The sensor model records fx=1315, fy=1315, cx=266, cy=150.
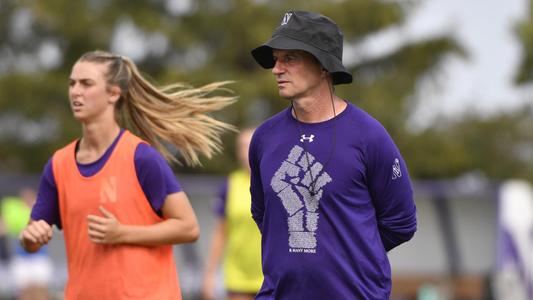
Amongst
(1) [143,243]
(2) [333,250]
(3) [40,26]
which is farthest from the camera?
(3) [40,26]

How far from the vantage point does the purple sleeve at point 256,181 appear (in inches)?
256

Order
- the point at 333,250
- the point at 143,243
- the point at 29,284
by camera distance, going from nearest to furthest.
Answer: the point at 333,250 < the point at 143,243 < the point at 29,284

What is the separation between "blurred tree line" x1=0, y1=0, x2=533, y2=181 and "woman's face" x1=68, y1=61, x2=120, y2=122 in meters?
25.1

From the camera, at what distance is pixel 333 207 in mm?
6090

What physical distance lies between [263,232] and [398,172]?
0.72 metres

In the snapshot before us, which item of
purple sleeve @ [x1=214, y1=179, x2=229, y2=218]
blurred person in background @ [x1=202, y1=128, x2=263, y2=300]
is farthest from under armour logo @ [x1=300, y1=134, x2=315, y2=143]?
purple sleeve @ [x1=214, y1=179, x2=229, y2=218]

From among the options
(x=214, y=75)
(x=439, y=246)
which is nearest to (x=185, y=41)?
(x=214, y=75)

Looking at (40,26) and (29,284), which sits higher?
(40,26)

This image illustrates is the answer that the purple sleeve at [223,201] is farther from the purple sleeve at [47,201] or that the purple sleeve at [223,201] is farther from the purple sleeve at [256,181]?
the purple sleeve at [256,181]

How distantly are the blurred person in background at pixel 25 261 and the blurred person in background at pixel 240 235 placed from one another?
6.37 m

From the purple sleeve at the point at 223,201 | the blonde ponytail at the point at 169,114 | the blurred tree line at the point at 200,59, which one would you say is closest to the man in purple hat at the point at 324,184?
the blonde ponytail at the point at 169,114

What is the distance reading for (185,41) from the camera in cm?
3444

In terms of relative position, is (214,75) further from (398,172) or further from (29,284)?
(398,172)

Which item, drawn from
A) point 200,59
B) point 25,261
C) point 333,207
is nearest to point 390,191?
point 333,207
